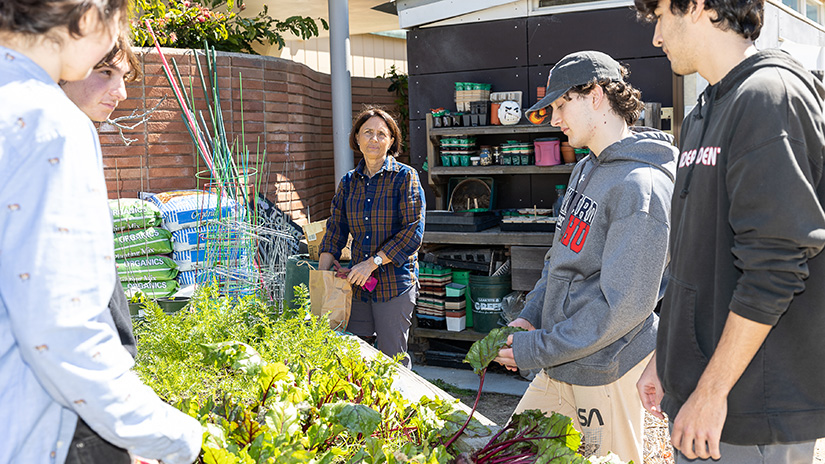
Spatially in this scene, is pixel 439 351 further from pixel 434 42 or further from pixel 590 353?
pixel 590 353

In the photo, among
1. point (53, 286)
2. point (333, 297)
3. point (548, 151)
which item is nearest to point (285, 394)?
point (53, 286)

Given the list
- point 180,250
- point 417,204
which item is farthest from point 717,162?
point 180,250

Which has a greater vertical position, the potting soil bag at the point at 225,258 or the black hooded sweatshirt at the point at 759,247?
the black hooded sweatshirt at the point at 759,247

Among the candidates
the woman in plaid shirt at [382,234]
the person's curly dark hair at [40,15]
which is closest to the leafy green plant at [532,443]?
Answer: the person's curly dark hair at [40,15]

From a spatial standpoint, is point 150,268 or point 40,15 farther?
point 150,268

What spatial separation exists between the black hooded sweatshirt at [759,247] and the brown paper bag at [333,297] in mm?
2087

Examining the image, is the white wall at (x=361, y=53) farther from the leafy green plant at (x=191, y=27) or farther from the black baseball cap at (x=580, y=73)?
the black baseball cap at (x=580, y=73)

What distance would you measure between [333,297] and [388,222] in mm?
520

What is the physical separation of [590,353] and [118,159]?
4227 mm

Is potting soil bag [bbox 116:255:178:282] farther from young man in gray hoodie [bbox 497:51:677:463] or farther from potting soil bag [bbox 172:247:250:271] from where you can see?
young man in gray hoodie [bbox 497:51:677:463]

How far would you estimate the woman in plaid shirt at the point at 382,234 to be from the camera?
3.64 meters

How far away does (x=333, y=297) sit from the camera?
11.2 feet

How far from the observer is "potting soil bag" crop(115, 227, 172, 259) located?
15.0 ft

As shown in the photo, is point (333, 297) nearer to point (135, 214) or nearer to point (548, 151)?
point (135, 214)
